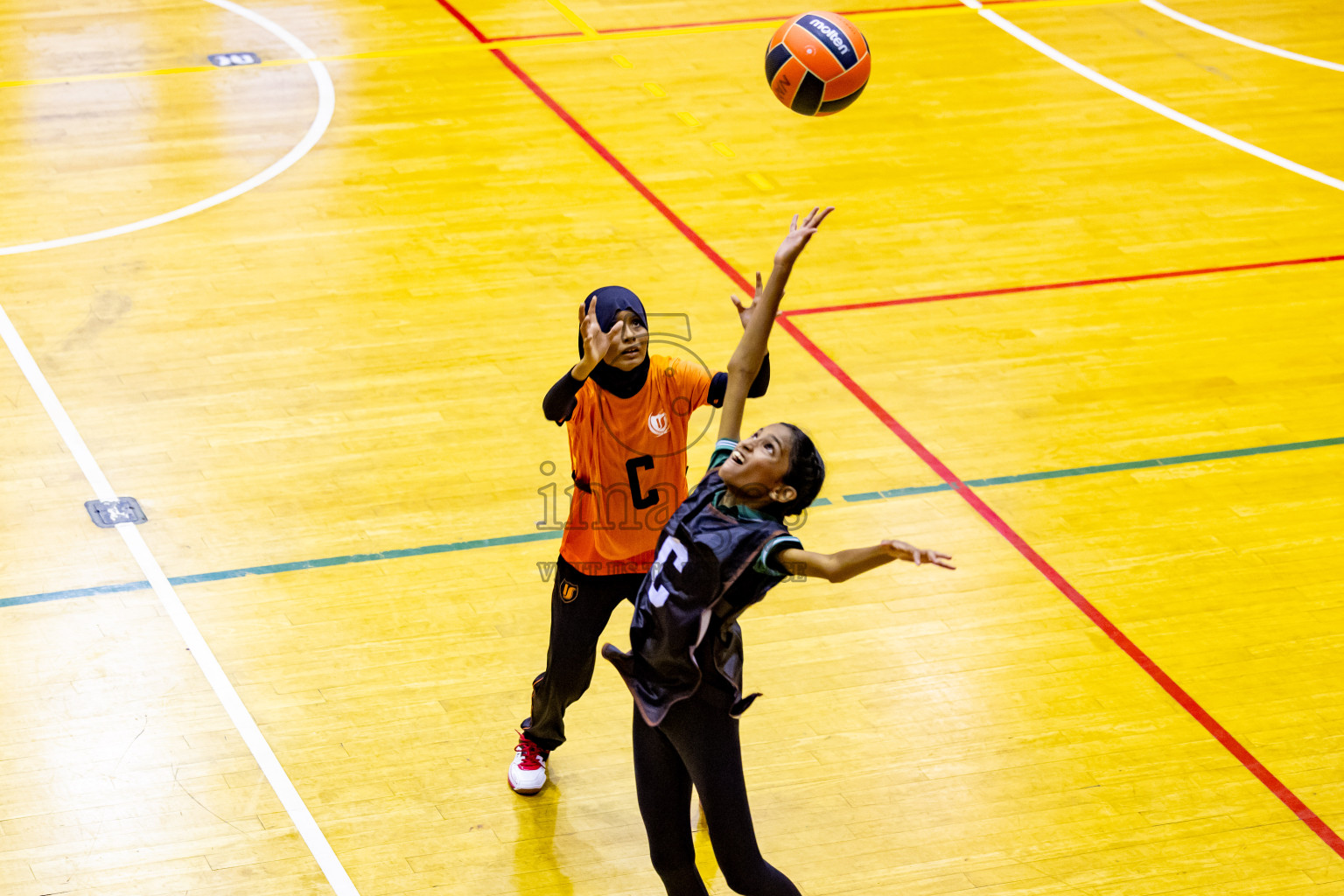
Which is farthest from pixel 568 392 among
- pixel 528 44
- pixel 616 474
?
pixel 528 44

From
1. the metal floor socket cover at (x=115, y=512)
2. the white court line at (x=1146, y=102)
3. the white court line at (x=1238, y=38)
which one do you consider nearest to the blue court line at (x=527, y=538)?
the metal floor socket cover at (x=115, y=512)

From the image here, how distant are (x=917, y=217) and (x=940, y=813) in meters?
5.32

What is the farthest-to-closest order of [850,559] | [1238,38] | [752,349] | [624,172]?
[1238,38] < [624,172] < [752,349] < [850,559]

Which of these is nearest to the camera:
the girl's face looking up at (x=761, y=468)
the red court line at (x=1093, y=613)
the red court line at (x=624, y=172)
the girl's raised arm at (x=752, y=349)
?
the girl's face looking up at (x=761, y=468)

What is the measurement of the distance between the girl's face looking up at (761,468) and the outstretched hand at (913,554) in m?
0.44

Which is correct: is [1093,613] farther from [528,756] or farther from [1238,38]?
[1238,38]

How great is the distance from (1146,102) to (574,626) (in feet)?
28.3

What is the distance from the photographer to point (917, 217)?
32.4 feet

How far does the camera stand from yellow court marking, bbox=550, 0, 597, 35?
12703 mm

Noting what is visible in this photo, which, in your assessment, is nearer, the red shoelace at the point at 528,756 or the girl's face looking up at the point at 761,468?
the girl's face looking up at the point at 761,468

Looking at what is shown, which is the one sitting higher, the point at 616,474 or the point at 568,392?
the point at 568,392

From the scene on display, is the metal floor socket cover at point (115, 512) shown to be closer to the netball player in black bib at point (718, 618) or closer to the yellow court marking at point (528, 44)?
the netball player in black bib at point (718, 618)

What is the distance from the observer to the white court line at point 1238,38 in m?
12.8

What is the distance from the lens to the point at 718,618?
4031 mm
